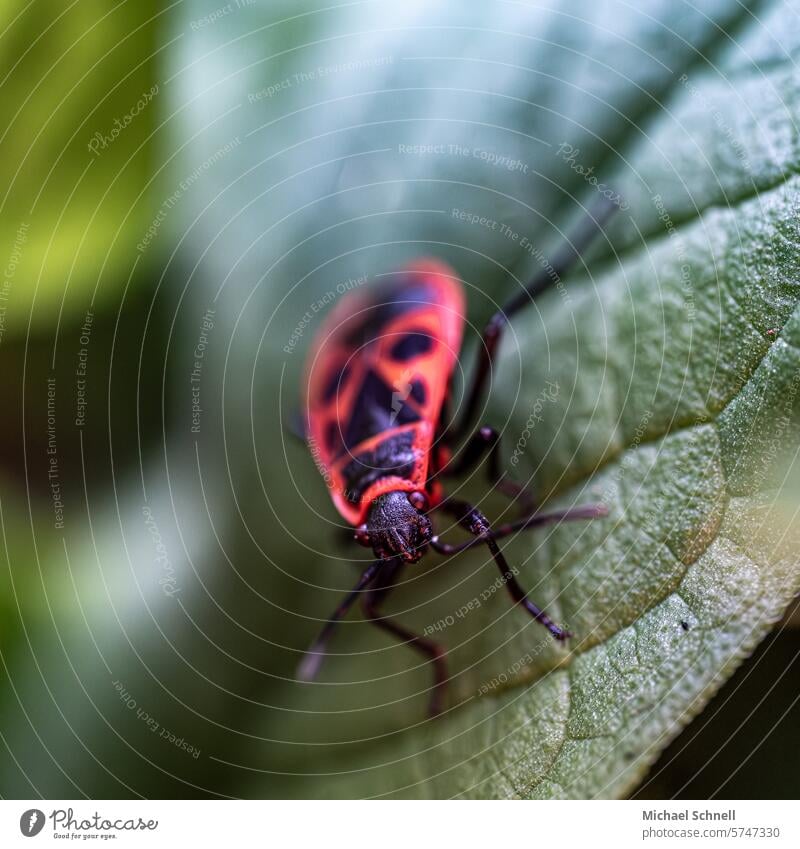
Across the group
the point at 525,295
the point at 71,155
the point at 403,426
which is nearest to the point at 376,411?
the point at 403,426

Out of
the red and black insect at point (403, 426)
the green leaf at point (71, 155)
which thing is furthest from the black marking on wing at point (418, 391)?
the green leaf at point (71, 155)

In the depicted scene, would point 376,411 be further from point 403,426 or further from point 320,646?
point 320,646

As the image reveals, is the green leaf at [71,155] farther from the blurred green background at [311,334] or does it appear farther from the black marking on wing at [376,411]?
the black marking on wing at [376,411]

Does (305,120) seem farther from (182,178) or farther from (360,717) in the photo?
(360,717)

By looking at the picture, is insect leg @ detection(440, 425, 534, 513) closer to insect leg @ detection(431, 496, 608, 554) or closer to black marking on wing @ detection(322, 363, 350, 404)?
insect leg @ detection(431, 496, 608, 554)

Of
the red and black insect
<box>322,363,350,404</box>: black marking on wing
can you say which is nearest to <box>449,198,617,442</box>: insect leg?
the red and black insect
